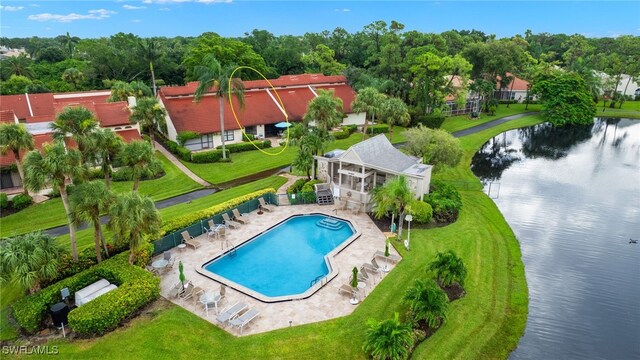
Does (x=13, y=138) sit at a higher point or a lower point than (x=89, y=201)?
higher

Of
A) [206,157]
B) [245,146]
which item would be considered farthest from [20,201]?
[245,146]

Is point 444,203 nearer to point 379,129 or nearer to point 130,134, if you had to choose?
point 379,129

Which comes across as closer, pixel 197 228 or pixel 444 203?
pixel 197 228

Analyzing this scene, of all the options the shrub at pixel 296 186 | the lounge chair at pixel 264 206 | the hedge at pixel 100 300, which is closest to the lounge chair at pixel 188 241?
the hedge at pixel 100 300

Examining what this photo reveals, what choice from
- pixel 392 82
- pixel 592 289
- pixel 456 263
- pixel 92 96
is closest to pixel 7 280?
pixel 456 263

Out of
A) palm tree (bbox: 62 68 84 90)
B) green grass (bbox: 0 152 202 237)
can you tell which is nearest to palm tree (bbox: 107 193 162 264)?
green grass (bbox: 0 152 202 237)

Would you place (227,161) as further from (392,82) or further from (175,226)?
(392,82)

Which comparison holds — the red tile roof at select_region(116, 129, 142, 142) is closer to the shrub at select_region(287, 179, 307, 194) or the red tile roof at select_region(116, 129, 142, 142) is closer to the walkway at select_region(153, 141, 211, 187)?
the walkway at select_region(153, 141, 211, 187)
